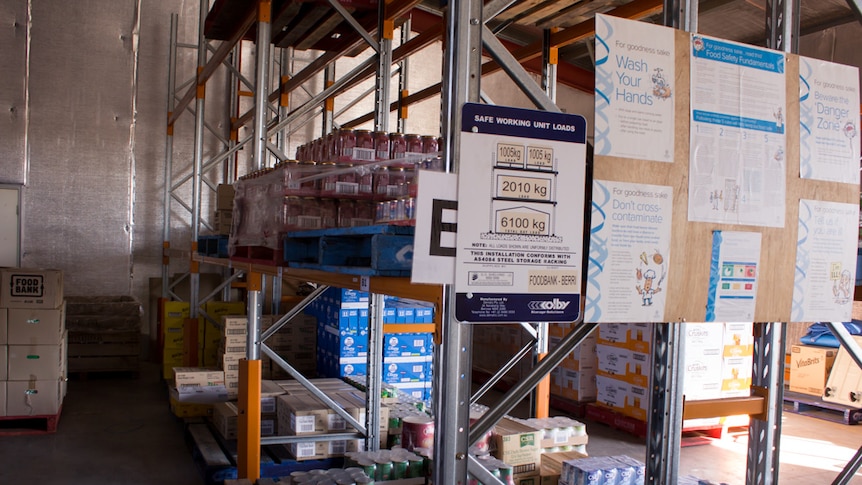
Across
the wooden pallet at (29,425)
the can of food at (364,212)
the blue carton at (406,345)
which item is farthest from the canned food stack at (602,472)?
the wooden pallet at (29,425)

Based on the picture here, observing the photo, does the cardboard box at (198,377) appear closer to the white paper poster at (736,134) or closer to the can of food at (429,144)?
the can of food at (429,144)

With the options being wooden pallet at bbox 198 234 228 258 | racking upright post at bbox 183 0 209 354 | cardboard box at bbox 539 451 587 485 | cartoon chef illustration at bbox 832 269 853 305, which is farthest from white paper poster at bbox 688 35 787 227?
racking upright post at bbox 183 0 209 354

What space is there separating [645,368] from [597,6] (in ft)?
13.8

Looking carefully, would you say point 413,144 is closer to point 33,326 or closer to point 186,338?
point 33,326

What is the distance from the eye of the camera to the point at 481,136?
2.46 meters

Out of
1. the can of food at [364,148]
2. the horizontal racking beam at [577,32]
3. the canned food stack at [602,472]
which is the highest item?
the horizontal racking beam at [577,32]

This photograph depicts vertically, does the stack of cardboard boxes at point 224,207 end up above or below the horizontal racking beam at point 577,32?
below

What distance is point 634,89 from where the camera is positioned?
8.97ft

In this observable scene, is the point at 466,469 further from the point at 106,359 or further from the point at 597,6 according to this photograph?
the point at 106,359

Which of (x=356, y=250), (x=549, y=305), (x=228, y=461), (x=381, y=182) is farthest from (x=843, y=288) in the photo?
(x=228, y=461)

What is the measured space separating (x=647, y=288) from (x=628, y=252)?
0.57 ft

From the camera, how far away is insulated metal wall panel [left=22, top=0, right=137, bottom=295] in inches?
478

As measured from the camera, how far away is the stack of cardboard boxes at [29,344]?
7992 mm

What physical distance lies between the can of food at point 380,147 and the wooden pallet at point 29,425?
5556mm
